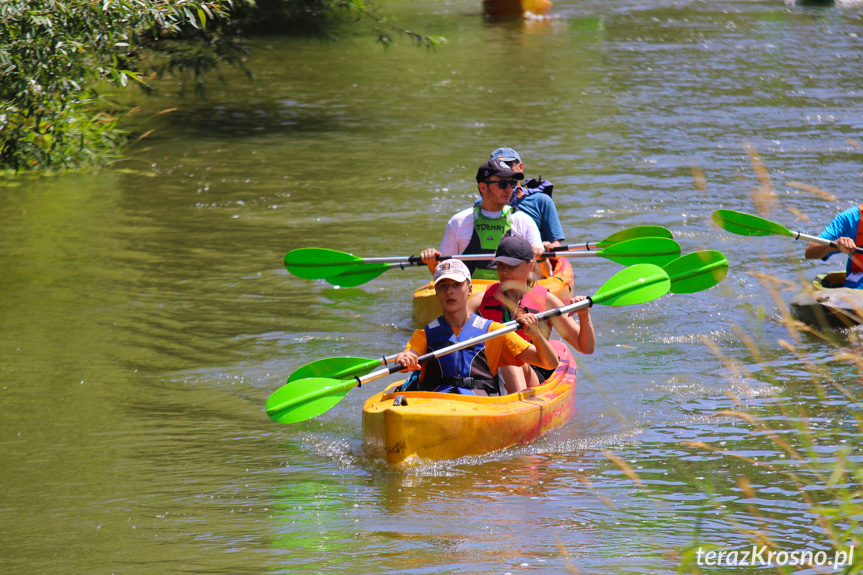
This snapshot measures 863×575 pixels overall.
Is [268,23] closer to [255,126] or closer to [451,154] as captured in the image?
[255,126]

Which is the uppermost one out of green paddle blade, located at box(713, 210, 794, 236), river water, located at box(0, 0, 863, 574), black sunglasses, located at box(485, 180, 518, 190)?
black sunglasses, located at box(485, 180, 518, 190)

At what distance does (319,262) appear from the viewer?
24.3 feet

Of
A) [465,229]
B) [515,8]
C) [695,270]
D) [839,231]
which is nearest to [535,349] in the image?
[695,270]

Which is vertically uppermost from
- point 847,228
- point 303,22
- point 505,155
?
point 303,22

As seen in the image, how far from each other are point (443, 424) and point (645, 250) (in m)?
2.69

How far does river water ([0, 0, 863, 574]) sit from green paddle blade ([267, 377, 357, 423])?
0.34 meters

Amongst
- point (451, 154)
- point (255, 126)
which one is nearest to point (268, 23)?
point (255, 126)

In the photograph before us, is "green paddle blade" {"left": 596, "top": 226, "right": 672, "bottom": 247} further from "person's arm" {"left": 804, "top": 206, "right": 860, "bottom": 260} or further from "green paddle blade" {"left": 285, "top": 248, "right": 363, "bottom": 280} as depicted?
"green paddle blade" {"left": 285, "top": 248, "right": 363, "bottom": 280}

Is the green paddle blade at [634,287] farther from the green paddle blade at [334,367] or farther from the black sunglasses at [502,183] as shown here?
the green paddle blade at [334,367]

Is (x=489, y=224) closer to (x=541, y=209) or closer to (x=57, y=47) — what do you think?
(x=541, y=209)

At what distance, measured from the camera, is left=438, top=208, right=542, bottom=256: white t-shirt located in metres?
7.05

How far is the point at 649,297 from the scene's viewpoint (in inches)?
233

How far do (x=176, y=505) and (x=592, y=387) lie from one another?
3.01 metres

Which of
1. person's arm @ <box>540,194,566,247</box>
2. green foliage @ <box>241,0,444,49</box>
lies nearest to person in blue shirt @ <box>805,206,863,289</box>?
person's arm @ <box>540,194,566,247</box>
